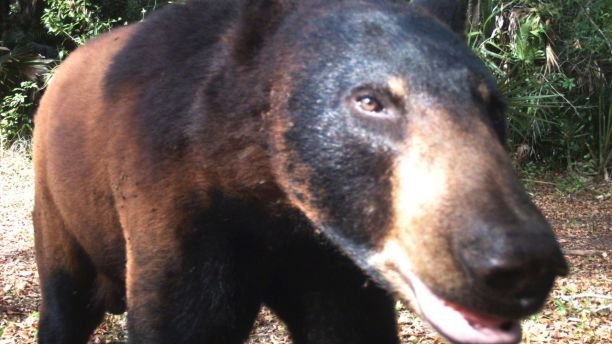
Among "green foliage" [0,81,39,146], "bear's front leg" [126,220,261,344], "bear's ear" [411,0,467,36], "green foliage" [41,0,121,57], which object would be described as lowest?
"green foliage" [0,81,39,146]

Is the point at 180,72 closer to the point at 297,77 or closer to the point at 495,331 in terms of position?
the point at 297,77

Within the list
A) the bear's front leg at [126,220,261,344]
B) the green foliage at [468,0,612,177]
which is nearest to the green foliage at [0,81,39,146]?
the green foliage at [468,0,612,177]

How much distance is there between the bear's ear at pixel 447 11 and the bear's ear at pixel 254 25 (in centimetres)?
55

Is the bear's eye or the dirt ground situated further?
the dirt ground

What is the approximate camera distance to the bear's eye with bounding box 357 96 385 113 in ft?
7.71

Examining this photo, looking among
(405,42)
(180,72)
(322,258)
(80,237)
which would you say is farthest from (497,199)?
(80,237)

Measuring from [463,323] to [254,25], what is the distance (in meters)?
1.26

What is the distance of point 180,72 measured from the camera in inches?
115

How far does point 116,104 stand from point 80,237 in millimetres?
782

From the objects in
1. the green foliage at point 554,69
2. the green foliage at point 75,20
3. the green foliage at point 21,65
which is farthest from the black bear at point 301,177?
the green foliage at point 21,65

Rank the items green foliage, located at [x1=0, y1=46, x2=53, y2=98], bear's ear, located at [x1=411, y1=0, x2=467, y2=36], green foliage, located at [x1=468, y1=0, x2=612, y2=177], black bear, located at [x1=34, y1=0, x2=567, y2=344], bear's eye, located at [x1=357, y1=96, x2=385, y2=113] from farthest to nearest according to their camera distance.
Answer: green foliage, located at [x1=0, y1=46, x2=53, y2=98] → green foliage, located at [x1=468, y1=0, x2=612, y2=177] → bear's ear, located at [x1=411, y1=0, x2=467, y2=36] → bear's eye, located at [x1=357, y1=96, x2=385, y2=113] → black bear, located at [x1=34, y1=0, x2=567, y2=344]

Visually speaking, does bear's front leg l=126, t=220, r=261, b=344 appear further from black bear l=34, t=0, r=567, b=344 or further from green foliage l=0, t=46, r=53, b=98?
green foliage l=0, t=46, r=53, b=98

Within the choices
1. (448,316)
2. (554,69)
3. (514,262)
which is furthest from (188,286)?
(554,69)

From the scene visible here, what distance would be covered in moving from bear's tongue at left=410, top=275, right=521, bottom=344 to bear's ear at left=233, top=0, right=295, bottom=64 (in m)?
1.04
